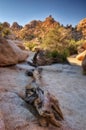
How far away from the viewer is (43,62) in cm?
1326

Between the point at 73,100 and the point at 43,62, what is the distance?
7.66 m

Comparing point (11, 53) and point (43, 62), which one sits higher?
point (11, 53)

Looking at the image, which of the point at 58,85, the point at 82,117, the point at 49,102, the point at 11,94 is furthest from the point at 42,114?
the point at 58,85

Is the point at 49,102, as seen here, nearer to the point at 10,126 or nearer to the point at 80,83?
the point at 10,126

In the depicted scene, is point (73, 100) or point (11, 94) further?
point (73, 100)

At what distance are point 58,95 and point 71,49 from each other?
17.4 metres

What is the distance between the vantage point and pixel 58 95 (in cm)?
606

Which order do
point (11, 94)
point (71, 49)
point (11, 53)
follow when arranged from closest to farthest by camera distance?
point (11, 94), point (11, 53), point (71, 49)

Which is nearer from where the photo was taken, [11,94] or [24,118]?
[24,118]

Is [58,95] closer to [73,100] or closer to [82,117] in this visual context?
[73,100]

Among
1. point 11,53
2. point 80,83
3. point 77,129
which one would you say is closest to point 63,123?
point 77,129

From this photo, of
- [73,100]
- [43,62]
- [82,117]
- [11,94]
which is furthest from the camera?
A: [43,62]

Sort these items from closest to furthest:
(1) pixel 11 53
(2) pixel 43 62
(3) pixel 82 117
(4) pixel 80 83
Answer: (3) pixel 82 117 < (4) pixel 80 83 < (1) pixel 11 53 < (2) pixel 43 62

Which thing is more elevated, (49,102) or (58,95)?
(49,102)
